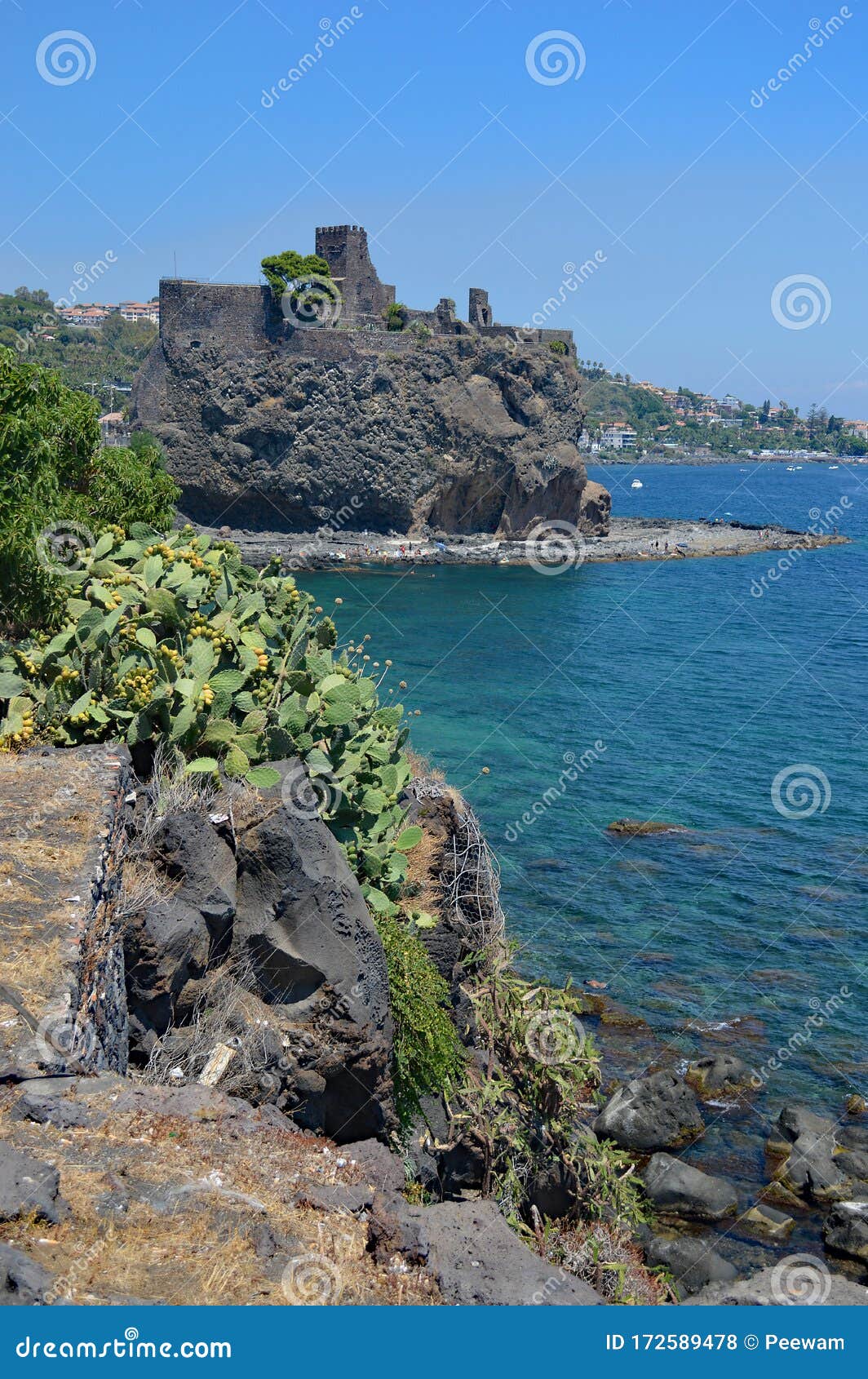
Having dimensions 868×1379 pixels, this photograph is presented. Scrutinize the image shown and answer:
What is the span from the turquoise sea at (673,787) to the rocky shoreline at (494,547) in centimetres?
284

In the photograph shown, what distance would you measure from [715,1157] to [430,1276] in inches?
430

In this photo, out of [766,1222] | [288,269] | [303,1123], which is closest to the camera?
[303,1123]

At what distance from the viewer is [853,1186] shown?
1445cm

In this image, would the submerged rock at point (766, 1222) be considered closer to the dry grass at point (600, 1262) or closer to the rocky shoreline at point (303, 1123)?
the rocky shoreline at point (303, 1123)

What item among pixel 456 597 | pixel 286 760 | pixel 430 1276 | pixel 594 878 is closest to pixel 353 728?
pixel 286 760

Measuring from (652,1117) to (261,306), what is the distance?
57956 millimetres

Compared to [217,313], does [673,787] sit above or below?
below

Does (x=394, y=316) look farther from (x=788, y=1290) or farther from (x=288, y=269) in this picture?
(x=788, y=1290)

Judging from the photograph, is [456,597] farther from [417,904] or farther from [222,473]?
[417,904]

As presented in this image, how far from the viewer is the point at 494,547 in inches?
2707

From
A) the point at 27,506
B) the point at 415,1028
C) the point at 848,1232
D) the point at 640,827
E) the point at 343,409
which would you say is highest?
the point at 343,409

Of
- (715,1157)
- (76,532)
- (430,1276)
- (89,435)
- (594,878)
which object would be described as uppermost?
(89,435)

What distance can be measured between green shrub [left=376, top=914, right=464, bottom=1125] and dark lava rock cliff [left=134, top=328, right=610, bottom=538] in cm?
5926

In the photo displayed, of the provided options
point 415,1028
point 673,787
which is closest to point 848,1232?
point 415,1028
